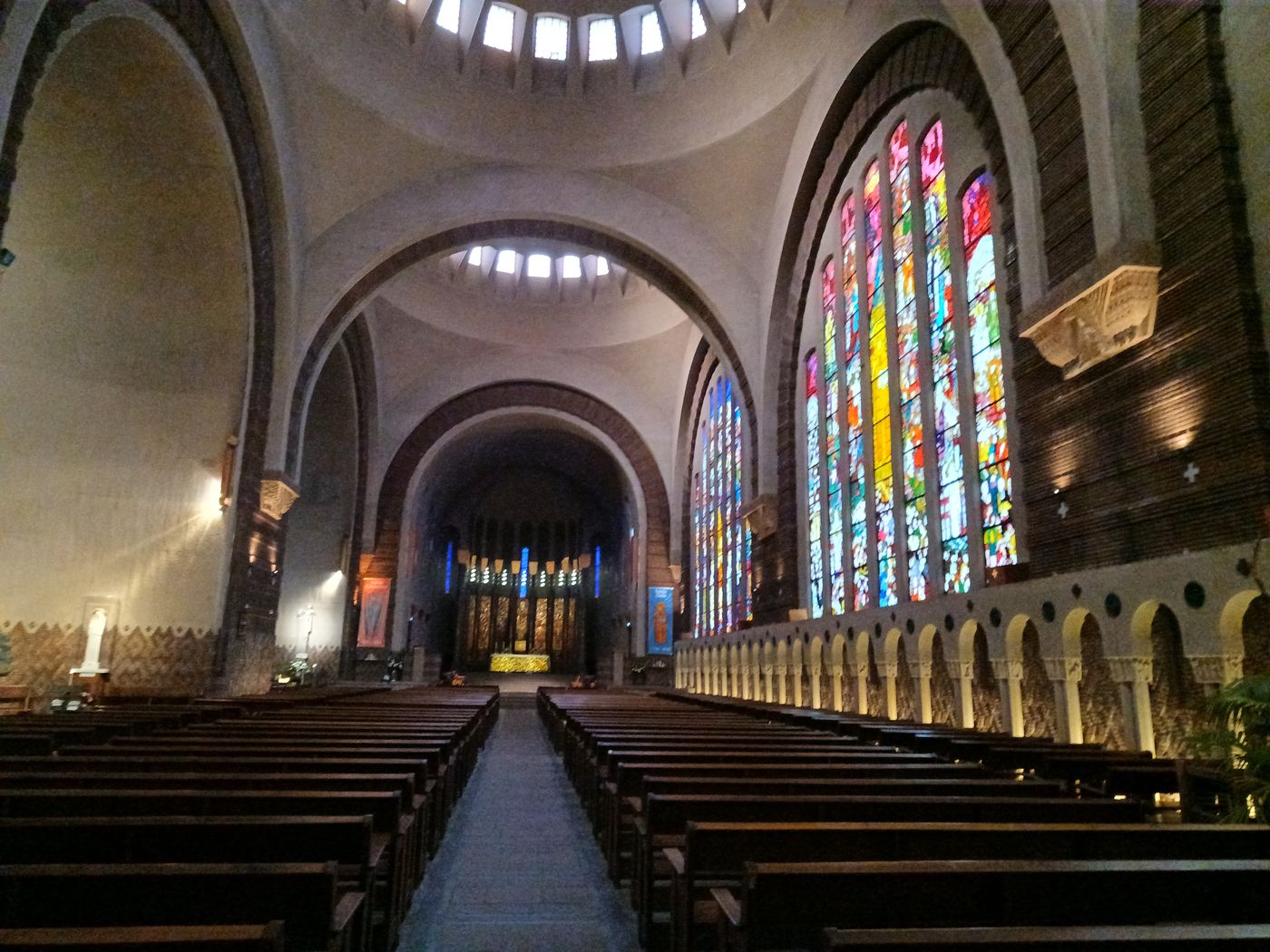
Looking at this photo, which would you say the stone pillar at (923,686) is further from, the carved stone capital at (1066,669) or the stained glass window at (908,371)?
the carved stone capital at (1066,669)

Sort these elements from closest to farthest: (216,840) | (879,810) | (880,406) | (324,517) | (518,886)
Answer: (216,840) < (879,810) < (518,886) < (880,406) < (324,517)

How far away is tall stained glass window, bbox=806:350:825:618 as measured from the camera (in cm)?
1248

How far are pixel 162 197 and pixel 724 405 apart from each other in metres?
11.3

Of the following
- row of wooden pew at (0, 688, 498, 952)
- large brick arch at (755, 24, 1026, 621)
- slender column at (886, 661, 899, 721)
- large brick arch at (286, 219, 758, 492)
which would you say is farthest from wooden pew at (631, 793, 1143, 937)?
large brick arch at (286, 219, 758, 492)

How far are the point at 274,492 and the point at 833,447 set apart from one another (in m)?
8.75

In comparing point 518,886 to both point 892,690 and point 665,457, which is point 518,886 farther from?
point 665,457

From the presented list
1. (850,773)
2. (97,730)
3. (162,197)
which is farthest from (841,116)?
(97,730)

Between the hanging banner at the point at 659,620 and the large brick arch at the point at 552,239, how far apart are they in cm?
796

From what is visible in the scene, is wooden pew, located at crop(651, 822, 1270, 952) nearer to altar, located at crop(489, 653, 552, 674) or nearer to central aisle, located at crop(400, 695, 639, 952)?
central aisle, located at crop(400, 695, 639, 952)

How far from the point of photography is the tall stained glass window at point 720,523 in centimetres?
1655

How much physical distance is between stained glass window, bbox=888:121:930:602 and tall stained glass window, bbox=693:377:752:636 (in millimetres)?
5836

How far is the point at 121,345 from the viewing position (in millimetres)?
10406

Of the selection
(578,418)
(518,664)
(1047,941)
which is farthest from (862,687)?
(518,664)

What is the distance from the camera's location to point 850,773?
11.4 ft
